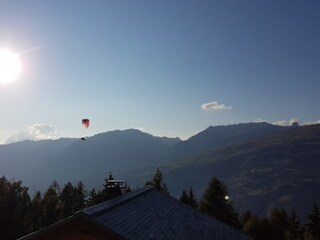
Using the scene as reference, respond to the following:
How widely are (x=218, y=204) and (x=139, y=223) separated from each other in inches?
2241

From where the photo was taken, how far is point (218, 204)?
75.2 m

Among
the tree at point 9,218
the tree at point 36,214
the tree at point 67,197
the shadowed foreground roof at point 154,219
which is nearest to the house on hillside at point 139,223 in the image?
the shadowed foreground roof at point 154,219

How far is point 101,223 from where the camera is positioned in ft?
57.4

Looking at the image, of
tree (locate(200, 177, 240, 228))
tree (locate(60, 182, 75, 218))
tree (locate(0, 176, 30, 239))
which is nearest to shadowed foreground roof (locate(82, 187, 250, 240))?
tree (locate(200, 177, 240, 228))

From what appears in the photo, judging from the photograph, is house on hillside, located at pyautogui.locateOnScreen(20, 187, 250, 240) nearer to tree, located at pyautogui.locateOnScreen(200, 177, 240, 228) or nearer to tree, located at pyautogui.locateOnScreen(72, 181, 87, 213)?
tree, located at pyautogui.locateOnScreen(200, 177, 240, 228)

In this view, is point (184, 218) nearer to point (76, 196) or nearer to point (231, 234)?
point (231, 234)

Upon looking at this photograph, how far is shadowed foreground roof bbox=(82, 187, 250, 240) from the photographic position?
18959 mm

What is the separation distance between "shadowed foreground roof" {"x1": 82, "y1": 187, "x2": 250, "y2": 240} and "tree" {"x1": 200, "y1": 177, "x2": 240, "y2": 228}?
42059 millimetres

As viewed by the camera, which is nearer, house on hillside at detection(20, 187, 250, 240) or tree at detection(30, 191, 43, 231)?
house on hillside at detection(20, 187, 250, 240)

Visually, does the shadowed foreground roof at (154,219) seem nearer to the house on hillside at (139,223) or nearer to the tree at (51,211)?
the house on hillside at (139,223)

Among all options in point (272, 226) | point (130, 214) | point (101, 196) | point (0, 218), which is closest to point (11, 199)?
point (0, 218)

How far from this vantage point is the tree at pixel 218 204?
73.8 metres

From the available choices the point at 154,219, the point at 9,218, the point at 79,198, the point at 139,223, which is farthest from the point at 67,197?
the point at 139,223

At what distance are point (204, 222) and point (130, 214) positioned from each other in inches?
381
